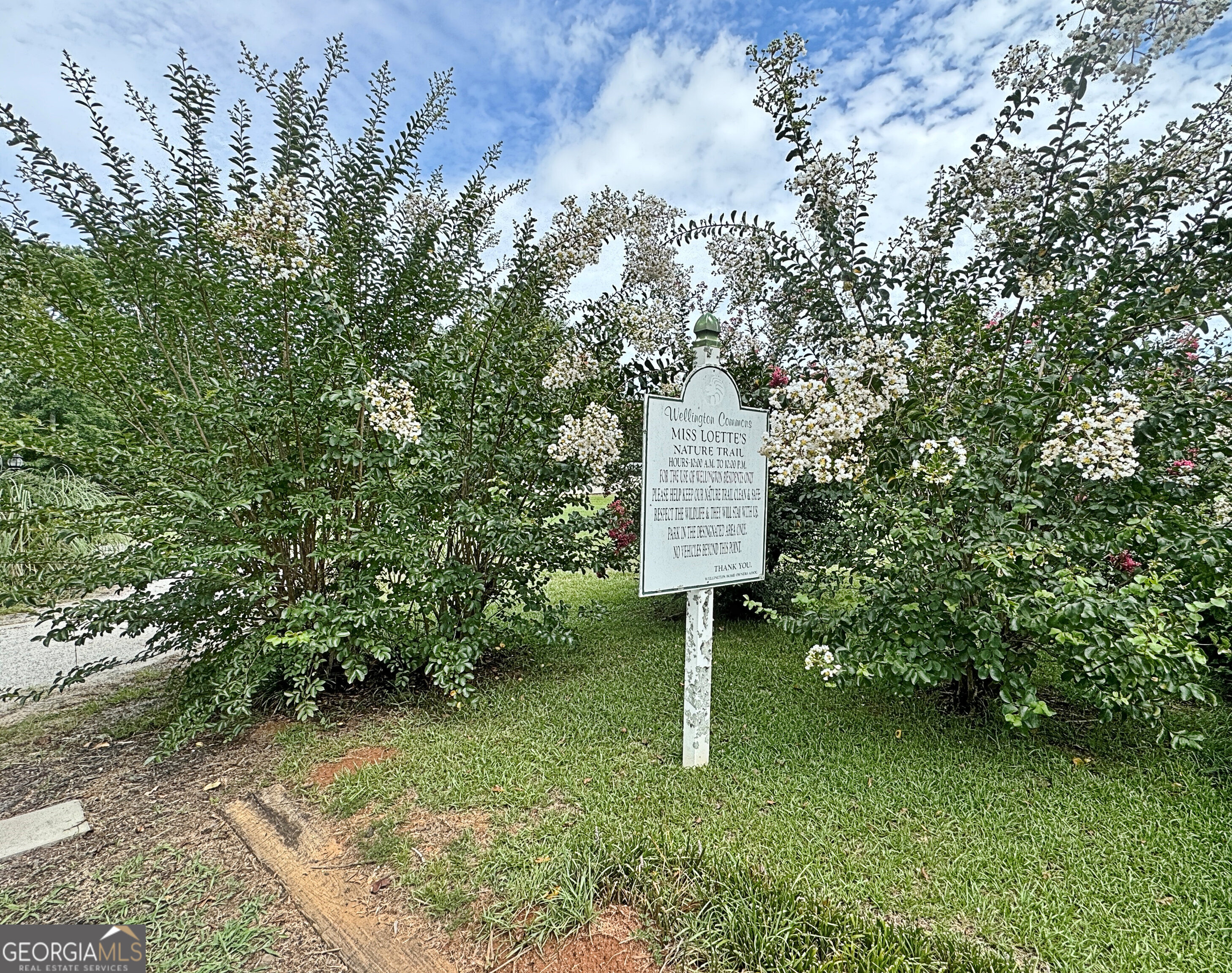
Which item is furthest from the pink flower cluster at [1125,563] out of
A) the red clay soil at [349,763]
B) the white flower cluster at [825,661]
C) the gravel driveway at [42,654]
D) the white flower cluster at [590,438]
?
the gravel driveway at [42,654]

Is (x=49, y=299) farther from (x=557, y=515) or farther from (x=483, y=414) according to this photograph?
(x=557, y=515)

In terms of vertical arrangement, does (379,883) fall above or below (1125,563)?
below

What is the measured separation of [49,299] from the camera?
2549 mm

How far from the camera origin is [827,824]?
204 centimetres

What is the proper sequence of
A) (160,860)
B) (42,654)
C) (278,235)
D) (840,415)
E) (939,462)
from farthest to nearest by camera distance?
(42,654)
(278,235)
(840,415)
(939,462)
(160,860)

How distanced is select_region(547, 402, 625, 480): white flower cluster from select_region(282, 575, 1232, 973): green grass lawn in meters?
1.40

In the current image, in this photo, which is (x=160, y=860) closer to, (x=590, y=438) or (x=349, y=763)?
(x=349, y=763)

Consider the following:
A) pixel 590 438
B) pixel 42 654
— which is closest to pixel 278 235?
pixel 590 438

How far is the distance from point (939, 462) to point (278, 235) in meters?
2.87

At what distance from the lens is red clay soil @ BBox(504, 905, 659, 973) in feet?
4.79

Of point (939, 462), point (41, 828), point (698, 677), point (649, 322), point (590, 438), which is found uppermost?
point (649, 322)

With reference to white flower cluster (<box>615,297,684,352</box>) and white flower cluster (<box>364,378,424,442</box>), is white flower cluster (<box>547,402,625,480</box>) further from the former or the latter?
white flower cluster (<box>364,378,424,442</box>)

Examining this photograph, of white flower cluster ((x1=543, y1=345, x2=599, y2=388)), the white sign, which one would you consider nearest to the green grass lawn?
the white sign

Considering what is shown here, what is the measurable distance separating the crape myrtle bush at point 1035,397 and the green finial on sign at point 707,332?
40 centimetres
